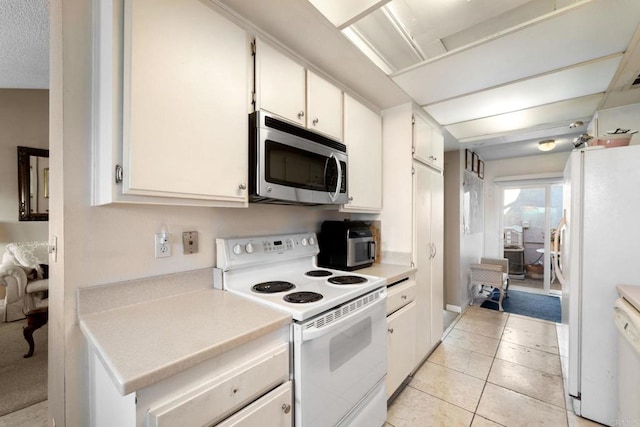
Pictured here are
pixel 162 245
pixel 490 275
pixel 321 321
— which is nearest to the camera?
pixel 321 321

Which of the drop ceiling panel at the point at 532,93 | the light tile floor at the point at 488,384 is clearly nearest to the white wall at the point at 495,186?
the light tile floor at the point at 488,384

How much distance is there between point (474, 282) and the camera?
159 inches

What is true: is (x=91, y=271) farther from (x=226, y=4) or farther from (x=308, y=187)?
(x=226, y=4)

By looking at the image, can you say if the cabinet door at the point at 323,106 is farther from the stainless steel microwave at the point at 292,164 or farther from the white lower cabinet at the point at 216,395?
the white lower cabinet at the point at 216,395

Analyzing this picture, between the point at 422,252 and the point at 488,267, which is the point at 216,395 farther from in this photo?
the point at 488,267

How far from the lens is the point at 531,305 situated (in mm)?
3996

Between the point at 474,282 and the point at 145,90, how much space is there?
14.9ft

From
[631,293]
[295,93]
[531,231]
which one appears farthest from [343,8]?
[531,231]

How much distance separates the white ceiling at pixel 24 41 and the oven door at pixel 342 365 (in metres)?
2.75

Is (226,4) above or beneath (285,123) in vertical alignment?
above

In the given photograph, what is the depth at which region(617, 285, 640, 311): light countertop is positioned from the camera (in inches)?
53.3

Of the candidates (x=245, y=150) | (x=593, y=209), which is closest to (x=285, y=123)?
(x=245, y=150)

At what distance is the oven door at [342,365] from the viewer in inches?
42.3

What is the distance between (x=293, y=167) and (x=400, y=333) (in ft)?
4.64
